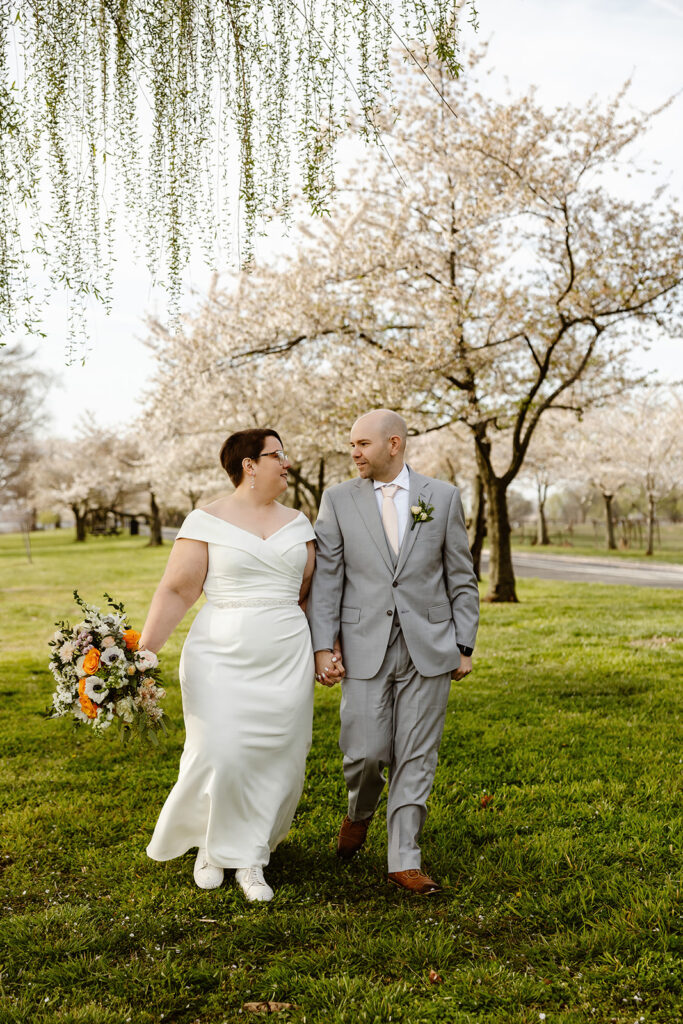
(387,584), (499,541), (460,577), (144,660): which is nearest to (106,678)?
(144,660)

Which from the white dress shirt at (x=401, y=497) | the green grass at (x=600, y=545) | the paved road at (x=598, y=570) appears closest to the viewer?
the white dress shirt at (x=401, y=497)

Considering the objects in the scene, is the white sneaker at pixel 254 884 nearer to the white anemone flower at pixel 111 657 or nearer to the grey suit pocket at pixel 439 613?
the white anemone flower at pixel 111 657

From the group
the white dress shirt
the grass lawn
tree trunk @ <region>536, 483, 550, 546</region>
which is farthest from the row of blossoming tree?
tree trunk @ <region>536, 483, 550, 546</region>

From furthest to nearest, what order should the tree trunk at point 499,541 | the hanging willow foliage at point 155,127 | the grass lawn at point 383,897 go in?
1. the tree trunk at point 499,541
2. the hanging willow foliage at point 155,127
3. the grass lawn at point 383,897

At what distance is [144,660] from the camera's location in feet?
12.8

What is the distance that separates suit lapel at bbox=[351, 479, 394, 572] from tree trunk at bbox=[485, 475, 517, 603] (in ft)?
37.6

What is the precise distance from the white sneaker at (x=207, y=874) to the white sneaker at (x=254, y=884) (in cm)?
10

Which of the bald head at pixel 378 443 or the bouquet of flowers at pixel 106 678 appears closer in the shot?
the bouquet of flowers at pixel 106 678

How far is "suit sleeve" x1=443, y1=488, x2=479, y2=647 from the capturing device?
4145 millimetres

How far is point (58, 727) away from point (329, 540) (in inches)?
173

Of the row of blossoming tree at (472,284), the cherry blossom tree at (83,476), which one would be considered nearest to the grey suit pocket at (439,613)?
the row of blossoming tree at (472,284)

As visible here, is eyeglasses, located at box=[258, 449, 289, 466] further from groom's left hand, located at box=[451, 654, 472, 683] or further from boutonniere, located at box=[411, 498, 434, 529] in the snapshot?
groom's left hand, located at box=[451, 654, 472, 683]

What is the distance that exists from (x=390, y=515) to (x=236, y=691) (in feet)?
4.01

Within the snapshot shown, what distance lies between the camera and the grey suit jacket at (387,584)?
4.04 metres
